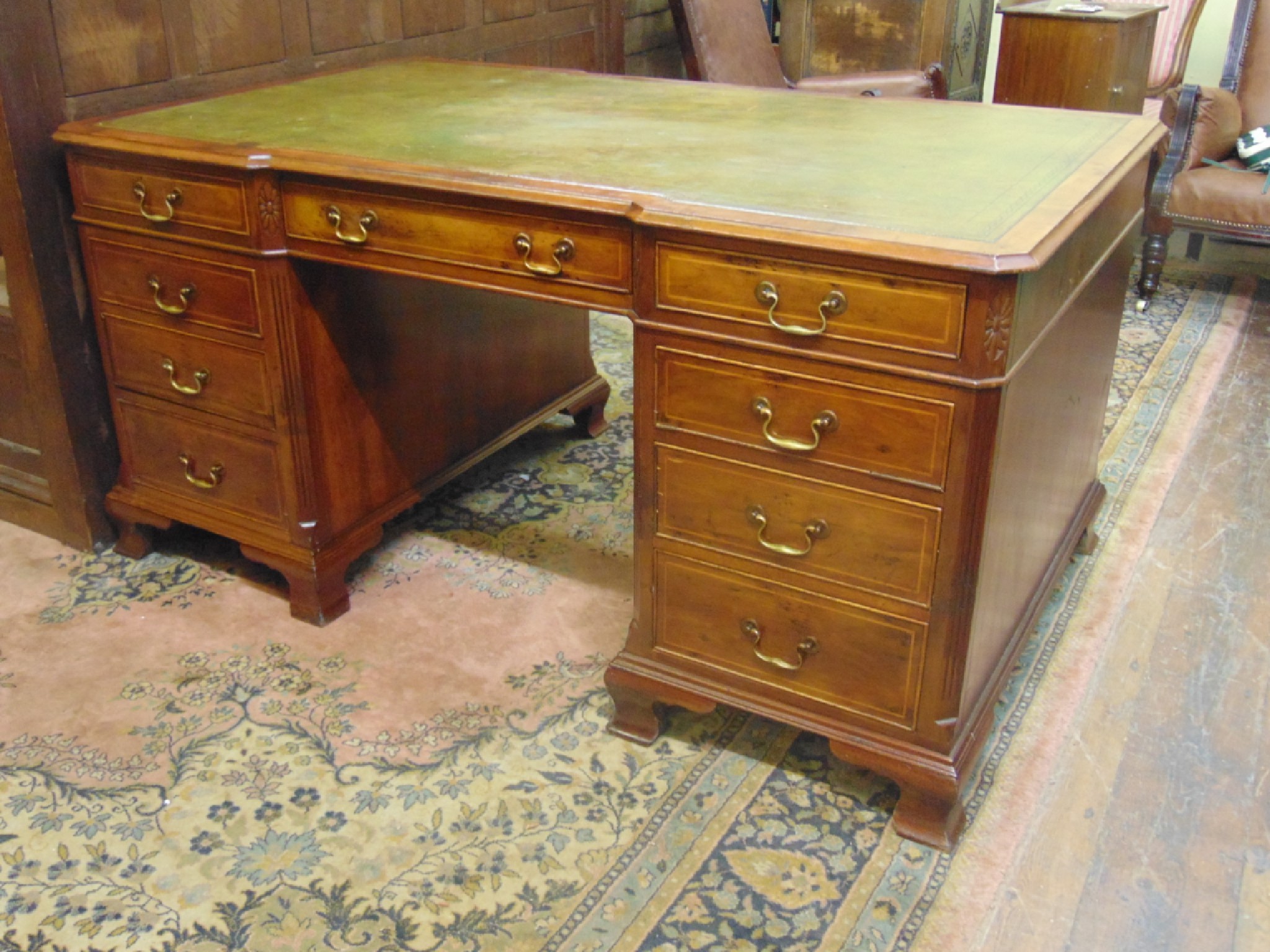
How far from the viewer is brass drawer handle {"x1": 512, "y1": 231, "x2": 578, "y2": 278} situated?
1825mm

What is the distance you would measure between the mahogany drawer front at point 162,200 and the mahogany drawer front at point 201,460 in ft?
1.28

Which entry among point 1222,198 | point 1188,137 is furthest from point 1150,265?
point 1188,137

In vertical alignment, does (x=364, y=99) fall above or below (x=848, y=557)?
above

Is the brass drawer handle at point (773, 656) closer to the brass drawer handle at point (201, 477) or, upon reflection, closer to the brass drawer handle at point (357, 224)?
the brass drawer handle at point (357, 224)

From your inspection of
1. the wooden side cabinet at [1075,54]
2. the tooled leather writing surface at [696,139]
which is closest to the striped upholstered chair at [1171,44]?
the wooden side cabinet at [1075,54]

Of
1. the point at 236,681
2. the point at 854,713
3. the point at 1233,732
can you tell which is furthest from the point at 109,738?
the point at 1233,732

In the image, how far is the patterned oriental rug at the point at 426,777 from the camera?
1.73 metres

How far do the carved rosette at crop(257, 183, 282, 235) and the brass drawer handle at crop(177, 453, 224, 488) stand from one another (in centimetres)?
55

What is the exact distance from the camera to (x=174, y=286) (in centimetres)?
228

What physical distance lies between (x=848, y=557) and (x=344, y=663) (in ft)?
3.52

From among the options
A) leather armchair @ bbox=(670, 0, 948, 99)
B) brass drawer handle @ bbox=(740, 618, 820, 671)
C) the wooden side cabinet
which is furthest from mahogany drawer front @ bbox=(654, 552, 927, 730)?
the wooden side cabinet

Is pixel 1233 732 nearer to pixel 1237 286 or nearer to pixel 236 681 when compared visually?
pixel 236 681

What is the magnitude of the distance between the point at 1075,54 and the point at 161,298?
377 centimetres

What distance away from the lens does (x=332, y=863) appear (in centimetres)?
182
